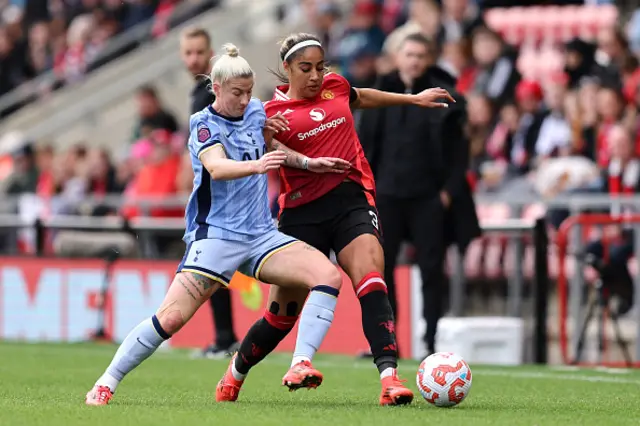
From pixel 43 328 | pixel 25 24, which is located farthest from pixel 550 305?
pixel 25 24

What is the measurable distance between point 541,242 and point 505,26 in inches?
288

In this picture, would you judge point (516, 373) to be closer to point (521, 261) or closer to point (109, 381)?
point (521, 261)

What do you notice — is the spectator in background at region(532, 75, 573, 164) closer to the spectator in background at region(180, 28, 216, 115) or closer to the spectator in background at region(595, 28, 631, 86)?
the spectator in background at region(595, 28, 631, 86)

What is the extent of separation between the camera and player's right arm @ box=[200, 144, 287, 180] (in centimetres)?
732

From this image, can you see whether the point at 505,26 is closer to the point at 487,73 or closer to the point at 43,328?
the point at 487,73

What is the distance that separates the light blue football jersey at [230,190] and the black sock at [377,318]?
0.63 meters

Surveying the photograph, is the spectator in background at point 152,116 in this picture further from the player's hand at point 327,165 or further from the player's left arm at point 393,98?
the player's hand at point 327,165

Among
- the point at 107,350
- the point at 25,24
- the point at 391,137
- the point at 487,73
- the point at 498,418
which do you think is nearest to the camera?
the point at 498,418

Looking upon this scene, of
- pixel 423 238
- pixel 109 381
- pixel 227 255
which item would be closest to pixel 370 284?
pixel 227 255

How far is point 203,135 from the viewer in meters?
7.64

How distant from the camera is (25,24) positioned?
27406 millimetres

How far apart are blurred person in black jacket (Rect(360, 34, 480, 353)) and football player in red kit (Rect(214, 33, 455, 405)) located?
3.49 metres

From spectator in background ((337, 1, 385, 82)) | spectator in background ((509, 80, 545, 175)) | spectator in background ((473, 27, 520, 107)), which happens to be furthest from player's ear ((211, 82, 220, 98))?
spectator in background ((337, 1, 385, 82))

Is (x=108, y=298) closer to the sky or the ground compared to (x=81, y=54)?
closer to the ground
